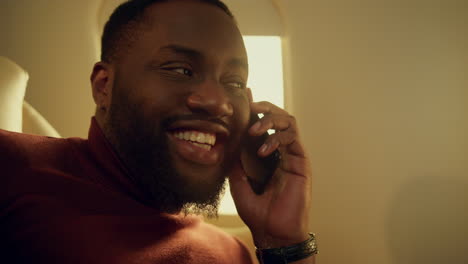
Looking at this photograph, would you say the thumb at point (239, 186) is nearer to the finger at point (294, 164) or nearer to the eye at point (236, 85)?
the finger at point (294, 164)

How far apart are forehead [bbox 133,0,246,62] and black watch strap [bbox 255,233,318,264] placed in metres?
0.51

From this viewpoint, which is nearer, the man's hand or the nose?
the nose

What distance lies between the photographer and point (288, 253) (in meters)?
0.81

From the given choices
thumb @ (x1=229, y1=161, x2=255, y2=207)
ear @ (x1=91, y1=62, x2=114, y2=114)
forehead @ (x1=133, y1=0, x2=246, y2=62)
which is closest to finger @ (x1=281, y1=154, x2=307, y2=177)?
thumb @ (x1=229, y1=161, x2=255, y2=207)

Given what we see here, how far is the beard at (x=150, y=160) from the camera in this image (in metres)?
0.61

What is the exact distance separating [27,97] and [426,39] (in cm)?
165

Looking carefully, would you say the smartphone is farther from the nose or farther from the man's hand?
the nose

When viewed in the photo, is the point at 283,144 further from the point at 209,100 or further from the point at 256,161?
the point at 209,100

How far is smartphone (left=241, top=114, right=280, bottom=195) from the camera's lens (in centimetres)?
83

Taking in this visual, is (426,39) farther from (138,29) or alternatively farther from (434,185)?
(138,29)

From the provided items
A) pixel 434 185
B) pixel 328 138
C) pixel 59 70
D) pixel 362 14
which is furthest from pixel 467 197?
pixel 59 70

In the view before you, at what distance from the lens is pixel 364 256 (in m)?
1.26

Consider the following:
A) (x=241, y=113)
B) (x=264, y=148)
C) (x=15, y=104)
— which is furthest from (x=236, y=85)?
(x=15, y=104)

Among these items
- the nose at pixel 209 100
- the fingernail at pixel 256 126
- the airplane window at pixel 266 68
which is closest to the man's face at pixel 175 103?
the nose at pixel 209 100
